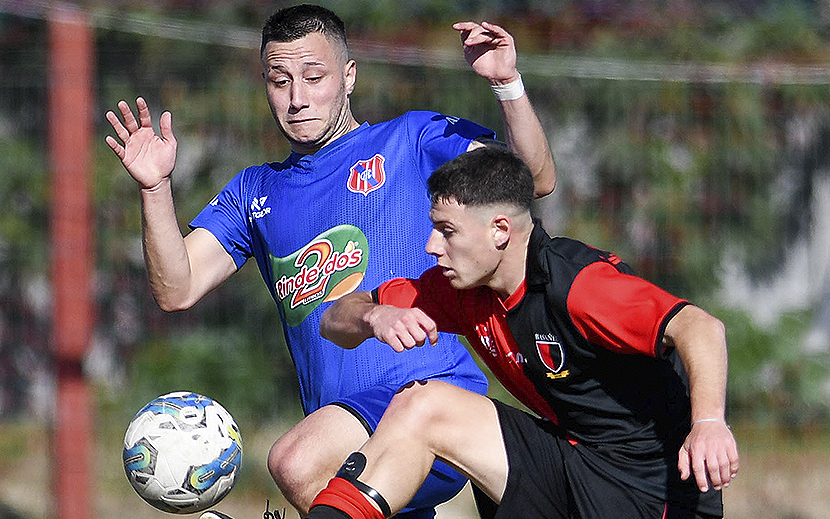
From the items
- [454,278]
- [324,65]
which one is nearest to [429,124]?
[324,65]

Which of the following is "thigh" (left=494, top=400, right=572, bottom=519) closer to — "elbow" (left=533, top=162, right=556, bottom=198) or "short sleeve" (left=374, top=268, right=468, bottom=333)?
"short sleeve" (left=374, top=268, right=468, bottom=333)

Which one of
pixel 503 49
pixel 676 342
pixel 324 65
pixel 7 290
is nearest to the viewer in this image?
pixel 676 342

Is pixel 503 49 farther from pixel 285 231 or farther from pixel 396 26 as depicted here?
pixel 396 26

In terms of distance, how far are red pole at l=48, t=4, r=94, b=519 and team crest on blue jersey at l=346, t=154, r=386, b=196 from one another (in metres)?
3.14

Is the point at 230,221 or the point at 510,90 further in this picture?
the point at 230,221

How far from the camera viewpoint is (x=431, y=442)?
3176 millimetres

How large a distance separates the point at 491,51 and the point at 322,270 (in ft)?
3.09

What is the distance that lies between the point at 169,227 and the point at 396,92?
3.72 m

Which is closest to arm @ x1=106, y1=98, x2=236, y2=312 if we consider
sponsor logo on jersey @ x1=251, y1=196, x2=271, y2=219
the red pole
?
sponsor logo on jersey @ x1=251, y1=196, x2=271, y2=219

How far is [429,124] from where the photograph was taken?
400cm

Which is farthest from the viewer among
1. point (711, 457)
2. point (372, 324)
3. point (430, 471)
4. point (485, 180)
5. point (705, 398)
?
point (430, 471)

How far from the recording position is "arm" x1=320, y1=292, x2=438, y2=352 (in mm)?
3031

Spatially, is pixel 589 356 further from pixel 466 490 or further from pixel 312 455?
pixel 466 490

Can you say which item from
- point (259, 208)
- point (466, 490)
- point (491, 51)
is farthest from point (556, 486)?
point (466, 490)
